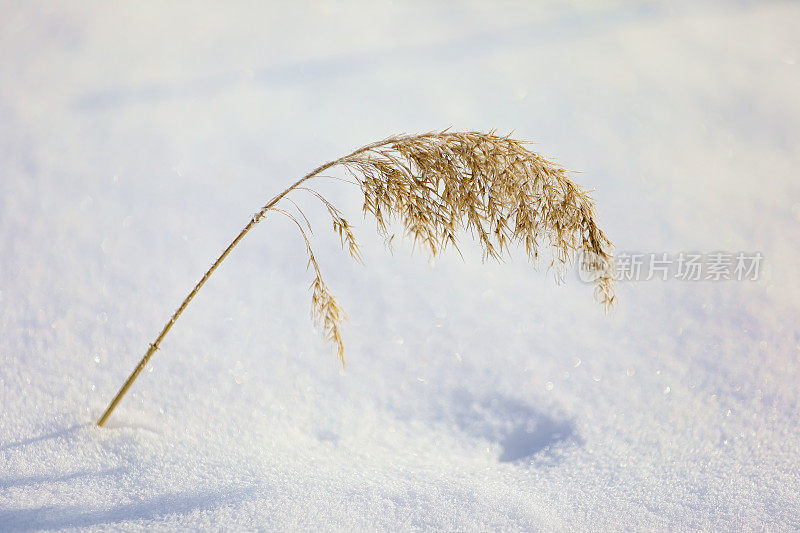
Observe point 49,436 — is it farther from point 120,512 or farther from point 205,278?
point 205,278

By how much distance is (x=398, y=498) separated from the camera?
198cm

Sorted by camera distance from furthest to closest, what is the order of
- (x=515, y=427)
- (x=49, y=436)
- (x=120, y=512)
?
(x=515, y=427) < (x=49, y=436) < (x=120, y=512)

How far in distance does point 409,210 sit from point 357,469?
3.29 feet

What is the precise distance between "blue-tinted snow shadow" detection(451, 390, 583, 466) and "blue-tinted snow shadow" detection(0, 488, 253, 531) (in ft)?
3.37

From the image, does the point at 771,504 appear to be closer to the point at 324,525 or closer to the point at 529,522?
the point at 529,522

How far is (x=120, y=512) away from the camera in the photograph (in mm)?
1789

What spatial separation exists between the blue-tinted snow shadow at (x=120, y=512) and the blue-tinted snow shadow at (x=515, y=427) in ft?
3.37

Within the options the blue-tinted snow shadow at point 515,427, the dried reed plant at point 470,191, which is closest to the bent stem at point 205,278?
the dried reed plant at point 470,191

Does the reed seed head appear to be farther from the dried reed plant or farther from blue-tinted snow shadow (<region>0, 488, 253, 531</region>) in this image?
blue-tinted snow shadow (<region>0, 488, 253, 531</region>)

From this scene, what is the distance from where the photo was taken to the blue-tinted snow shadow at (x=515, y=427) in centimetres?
247

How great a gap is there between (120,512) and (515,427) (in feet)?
5.03

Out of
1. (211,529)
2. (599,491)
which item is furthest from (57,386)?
(599,491)

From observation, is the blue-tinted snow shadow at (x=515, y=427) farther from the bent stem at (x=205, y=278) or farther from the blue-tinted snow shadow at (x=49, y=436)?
the blue-tinted snow shadow at (x=49, y=436)

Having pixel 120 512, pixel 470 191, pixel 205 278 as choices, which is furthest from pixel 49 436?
pixel 470 191
